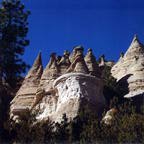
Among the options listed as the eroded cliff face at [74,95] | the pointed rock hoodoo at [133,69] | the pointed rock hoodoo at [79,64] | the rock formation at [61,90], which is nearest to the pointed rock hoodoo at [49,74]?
the rock formation at [61,90]

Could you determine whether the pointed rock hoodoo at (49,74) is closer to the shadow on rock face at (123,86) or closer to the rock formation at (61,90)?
the rock formation at (61,90)

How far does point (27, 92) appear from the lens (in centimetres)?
3288

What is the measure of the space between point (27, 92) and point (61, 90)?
4.31 metres

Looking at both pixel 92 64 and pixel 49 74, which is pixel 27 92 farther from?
pixel 92 64

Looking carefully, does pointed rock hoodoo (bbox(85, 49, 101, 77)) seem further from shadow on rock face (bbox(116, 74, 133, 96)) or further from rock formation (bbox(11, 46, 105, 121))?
shadow on rock face (bbox(116, 74, 133, 96))

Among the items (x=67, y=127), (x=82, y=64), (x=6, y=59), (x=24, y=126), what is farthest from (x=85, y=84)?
(x=24, y=126)

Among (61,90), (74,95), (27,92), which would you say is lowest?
(74,95)

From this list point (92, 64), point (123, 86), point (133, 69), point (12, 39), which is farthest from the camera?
point (133, 69)

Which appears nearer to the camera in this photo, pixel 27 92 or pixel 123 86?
pixel 27 92

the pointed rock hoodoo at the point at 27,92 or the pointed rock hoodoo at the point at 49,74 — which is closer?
the pointed rock hoodoo at the point at 27,92

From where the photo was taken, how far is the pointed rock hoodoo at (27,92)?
103 feet

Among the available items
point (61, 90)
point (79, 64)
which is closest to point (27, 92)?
point (79, 64)

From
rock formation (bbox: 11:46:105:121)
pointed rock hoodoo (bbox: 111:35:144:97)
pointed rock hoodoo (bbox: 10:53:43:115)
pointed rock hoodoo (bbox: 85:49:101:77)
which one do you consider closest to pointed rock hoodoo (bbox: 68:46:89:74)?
rock formation (bbox: 11:46:105:121)

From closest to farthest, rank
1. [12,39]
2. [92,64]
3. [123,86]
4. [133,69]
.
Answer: [12,39]
[92,64]
[123,86]
[133,69]
